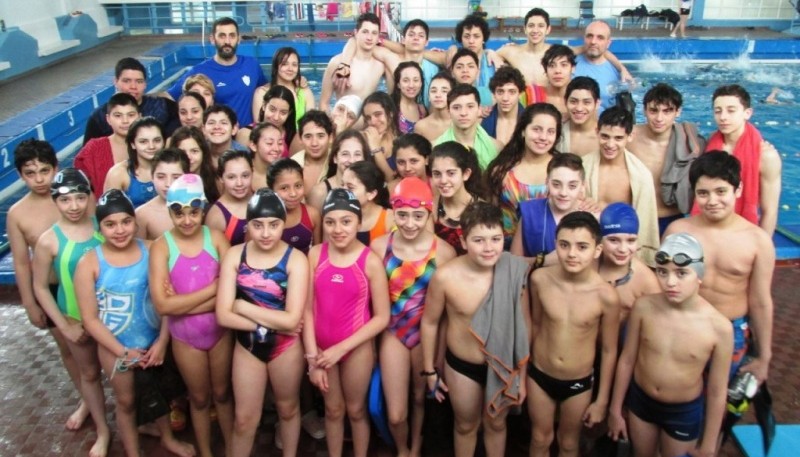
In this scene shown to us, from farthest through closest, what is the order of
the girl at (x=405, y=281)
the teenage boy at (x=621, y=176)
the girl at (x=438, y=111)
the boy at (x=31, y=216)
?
the girl at (x=438, y=111), the teenage boy at (x=621, y=176), the boy at (x=31, y=216), the girl at (x=405, y=281)

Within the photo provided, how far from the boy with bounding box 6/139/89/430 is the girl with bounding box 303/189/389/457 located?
1305 mm

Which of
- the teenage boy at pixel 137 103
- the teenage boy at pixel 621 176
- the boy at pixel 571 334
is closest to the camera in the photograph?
the boy at pixel 571 334

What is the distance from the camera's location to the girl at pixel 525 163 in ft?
10.5

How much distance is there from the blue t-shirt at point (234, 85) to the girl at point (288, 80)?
8.7 inches

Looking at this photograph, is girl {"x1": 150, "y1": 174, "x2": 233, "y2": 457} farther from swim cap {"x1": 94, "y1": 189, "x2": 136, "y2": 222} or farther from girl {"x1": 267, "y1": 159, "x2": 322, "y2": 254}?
girl {"x1": 267, "y1": 159, "x2": 322, "y2": 254}

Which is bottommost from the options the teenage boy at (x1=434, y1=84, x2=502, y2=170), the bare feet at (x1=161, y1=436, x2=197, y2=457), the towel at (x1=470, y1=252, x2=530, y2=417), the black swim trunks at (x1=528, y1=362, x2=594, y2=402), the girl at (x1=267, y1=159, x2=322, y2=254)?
the bare feet at (x1=161, y1=436, x2=197, y2=457)

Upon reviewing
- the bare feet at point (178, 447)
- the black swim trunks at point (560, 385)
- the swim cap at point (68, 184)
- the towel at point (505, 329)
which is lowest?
the bare feet at point (178, 447)

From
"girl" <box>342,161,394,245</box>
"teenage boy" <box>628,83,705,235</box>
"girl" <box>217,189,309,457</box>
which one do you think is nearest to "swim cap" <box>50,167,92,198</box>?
"girl" <box>217,189,309,457</box>

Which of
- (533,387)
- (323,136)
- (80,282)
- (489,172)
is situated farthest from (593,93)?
(80,282)

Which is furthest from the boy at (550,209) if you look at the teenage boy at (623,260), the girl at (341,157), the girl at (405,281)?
the girl at (341,157)

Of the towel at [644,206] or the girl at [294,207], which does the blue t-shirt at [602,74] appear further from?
the girl at [294,207]

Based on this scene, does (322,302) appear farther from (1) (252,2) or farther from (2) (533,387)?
(1) (252,2)

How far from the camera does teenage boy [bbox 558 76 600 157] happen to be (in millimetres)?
3494

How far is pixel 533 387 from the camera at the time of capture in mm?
2594
